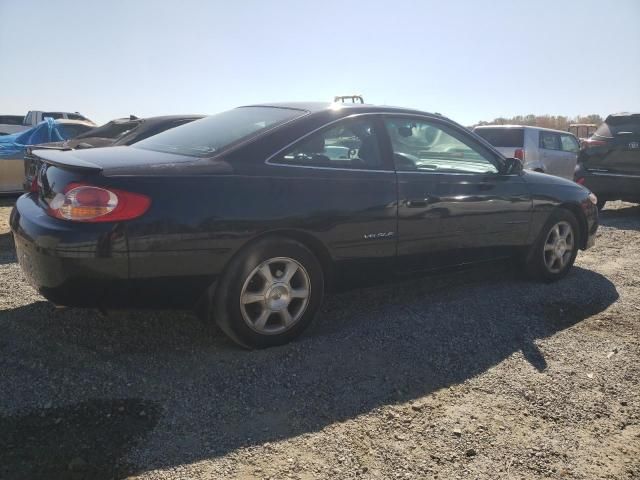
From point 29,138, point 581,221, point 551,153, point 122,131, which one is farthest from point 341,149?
point 551,153

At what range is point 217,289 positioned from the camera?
3242mm

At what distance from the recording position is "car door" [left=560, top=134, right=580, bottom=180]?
11930 mm

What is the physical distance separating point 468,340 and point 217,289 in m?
1.72

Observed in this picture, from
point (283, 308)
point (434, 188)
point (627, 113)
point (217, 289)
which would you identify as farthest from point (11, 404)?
point (627, 113)

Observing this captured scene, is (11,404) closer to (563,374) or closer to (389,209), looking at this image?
(389,209)

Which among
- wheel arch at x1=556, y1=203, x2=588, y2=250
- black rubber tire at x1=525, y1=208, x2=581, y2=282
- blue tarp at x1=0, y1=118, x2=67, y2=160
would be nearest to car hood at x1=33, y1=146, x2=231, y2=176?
black rubber tire at x1=525, y1=208, x2=581, y2=282

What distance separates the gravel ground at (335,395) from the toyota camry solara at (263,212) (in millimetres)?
381

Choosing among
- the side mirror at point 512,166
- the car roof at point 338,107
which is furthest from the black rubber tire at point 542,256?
the car roof at point 338,107

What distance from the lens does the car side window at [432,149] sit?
412cm

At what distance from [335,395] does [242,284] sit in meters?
0.84

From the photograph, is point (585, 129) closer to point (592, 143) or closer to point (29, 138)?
point (592, 143)

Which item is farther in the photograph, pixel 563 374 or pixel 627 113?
pixel 627 113

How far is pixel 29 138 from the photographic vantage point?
9.64m

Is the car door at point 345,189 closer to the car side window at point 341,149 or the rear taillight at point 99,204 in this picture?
the car side window at point 341,149
